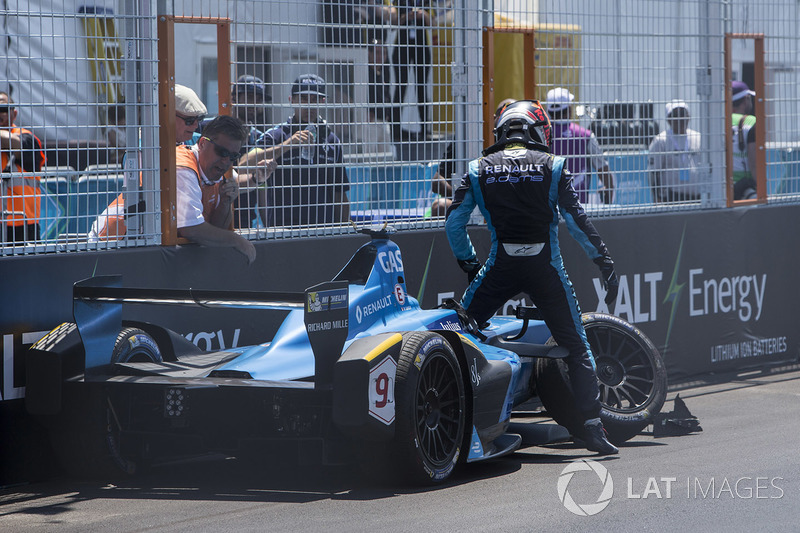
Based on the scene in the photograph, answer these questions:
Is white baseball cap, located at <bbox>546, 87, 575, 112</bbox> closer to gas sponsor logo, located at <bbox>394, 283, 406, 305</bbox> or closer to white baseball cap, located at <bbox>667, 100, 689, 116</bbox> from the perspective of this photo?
white baseball cap, located at <bbox>667, 100, 689, 116</bbox>

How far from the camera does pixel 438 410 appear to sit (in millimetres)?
6289

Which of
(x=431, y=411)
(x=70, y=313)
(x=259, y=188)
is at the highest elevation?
(x=259, y=188)

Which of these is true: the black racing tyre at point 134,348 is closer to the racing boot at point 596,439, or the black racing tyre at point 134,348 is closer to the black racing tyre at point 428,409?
the black racing tyre at point 428,409

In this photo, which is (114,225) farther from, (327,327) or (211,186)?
(327,327)

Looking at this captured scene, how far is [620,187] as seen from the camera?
32.3ft

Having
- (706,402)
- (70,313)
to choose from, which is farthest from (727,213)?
(70,313)

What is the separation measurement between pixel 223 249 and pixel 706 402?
3.93 metres

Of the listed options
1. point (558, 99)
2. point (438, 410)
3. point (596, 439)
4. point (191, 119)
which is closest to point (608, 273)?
point (596, 439)

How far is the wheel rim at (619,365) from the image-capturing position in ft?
25.2

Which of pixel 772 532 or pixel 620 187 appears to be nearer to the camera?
pixel 772 532

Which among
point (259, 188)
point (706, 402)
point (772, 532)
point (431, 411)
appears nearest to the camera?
point (772, 532)

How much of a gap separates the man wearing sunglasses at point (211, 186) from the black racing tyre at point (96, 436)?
3.66 feet

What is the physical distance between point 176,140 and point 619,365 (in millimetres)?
3195

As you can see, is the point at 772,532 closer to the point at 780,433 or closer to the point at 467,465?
the point at 467,465
